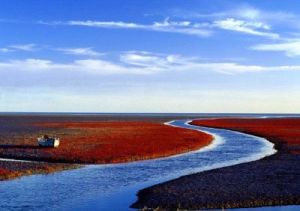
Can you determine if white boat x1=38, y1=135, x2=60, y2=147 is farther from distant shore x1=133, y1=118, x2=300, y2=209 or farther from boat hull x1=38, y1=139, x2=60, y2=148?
distant shore x1=133, y1=118, x2=300, y2=209

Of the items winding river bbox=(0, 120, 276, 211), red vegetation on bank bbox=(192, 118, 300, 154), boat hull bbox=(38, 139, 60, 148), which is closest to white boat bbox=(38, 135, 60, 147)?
boat hull bbox=(38, 139, 60, 148)

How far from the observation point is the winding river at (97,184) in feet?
81.7

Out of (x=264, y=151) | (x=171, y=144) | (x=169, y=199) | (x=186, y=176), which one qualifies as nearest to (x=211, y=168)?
(x=186, y=176)

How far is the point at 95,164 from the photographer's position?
1638 inches

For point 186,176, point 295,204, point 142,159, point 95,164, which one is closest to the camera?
point 295,204

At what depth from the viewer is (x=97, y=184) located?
101ft

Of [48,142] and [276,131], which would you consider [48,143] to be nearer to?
[48,142]

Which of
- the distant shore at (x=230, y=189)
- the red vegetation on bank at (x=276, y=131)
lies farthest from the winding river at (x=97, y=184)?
the red vegetation on bank at (x=276, y=131)

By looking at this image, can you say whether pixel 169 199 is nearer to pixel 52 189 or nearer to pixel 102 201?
pixel 102 201

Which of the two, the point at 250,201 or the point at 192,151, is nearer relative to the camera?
the point at 250,201

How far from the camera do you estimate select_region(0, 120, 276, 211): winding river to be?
81.7ft

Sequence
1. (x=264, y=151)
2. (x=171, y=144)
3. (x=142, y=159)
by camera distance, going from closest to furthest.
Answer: (x=142, y=159), (x=264, y=151), (x=171, y=144)

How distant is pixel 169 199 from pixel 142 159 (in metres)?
19.0

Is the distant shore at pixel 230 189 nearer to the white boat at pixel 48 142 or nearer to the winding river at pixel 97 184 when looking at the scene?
the winding river at pixel 97 184
